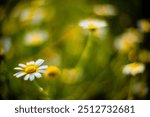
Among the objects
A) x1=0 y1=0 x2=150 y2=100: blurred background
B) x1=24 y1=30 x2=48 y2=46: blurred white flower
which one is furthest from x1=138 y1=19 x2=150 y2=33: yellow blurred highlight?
x1=24 y1=30 x2=48 y2=46: blurred white flower

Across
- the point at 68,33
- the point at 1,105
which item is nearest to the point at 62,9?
the point at 68,33

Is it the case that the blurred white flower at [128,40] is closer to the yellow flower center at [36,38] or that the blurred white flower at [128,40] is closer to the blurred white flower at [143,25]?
the blurred white flower at [143,25]

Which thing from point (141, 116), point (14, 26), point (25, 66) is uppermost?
point (14, 26)

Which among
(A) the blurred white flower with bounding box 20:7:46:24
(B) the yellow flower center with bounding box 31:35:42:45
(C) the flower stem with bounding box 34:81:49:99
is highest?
(A) the blurred white flower with bounding box 20:7:46:24

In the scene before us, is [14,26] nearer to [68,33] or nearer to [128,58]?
[68,33]

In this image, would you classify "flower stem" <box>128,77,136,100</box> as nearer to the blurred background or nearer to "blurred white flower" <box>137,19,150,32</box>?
the blurred background

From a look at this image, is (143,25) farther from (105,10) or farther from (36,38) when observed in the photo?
(36,38)

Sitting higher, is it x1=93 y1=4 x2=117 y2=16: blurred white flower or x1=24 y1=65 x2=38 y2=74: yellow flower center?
x1=93 y1=4 x2=117 y2=16: blurred white flower


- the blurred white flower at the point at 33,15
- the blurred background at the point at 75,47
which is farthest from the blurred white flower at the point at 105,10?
the blurred white flower at the point at 33,15
